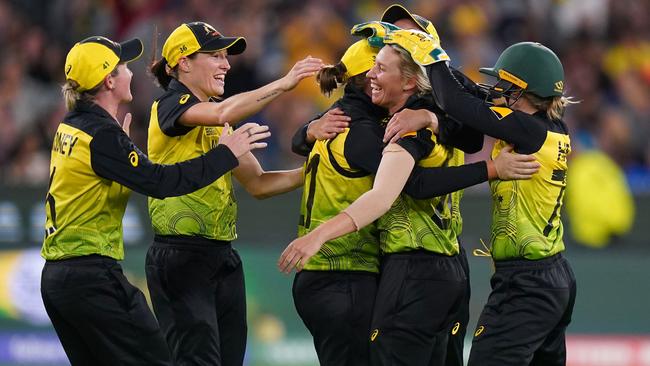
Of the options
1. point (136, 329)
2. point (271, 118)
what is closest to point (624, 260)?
point (271, 118)

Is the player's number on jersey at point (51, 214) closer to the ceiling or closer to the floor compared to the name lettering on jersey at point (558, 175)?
closer to the floor

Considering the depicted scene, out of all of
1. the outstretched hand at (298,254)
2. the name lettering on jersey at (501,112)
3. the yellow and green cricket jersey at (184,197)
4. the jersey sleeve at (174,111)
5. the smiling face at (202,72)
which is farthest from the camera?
the smiling face at (202,72)

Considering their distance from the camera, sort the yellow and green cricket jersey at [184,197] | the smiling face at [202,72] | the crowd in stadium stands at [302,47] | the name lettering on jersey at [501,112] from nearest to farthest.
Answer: the name lettering on jersey at [501,112] → the yellow and green cricket jersey at [184,197] → the smiling face at [202,72] → the crowd in stadium stands at [302,47]

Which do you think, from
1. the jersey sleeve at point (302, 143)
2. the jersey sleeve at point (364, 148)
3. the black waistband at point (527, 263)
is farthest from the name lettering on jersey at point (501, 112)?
the jersey sleeve at point (302, 143)

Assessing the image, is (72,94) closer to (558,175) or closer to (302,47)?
(558,175)

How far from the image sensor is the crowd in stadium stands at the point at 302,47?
1234cm

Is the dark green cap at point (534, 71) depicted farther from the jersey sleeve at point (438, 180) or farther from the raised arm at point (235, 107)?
the raised arm at point (235, 107)

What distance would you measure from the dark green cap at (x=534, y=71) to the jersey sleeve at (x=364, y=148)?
0.74 metres

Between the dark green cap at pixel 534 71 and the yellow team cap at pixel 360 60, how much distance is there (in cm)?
66

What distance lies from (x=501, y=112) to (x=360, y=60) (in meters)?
0.77

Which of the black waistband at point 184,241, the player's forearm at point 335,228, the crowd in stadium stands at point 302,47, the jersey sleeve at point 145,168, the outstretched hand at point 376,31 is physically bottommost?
the player's forearm at point 335,228

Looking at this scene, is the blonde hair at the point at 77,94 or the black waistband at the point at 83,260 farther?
the blonde hair at the point at 77,94

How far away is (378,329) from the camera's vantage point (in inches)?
247

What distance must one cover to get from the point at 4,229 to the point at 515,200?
5724 millimetres
